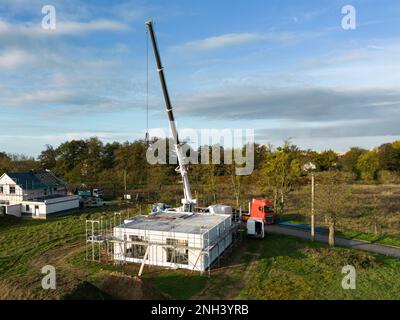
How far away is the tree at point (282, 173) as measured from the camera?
32.0 m

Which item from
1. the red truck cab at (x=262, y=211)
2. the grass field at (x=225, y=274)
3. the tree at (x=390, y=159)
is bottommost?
the grass field at (x=225, y=274)

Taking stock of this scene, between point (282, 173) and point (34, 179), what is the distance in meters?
27.1

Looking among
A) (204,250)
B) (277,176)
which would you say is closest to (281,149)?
(277,176)

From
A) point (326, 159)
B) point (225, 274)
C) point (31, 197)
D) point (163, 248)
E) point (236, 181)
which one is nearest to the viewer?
point (225, 274)

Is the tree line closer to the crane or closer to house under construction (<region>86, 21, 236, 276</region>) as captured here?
the crane

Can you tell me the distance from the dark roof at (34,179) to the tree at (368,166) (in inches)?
2023

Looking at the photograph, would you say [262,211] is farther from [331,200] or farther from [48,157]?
[48,157]

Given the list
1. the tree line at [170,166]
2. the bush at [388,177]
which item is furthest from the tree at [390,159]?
the bush at [388,177]

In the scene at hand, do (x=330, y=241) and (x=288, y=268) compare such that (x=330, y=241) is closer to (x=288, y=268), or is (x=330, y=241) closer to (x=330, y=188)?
(x=330, y=188)

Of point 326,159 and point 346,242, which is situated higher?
point 326,159

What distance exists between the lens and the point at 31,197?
118 ft

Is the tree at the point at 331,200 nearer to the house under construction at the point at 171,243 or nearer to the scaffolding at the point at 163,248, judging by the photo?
the house under construction at the point at 171,243

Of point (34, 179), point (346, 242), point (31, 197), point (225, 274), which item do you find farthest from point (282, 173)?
point (34, 179)

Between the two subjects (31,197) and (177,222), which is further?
(31,197)
